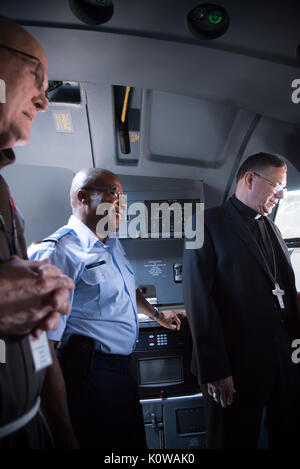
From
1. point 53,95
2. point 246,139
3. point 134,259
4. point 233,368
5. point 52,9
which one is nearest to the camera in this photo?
point 52,9

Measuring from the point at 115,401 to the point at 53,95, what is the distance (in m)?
1.92

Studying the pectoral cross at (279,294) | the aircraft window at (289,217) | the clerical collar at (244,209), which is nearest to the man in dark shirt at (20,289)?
the pectoral cross at (279,294)

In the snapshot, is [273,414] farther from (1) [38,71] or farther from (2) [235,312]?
(1) [38,71]

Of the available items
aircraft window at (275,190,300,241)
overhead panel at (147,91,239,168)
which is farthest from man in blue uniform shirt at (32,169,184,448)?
aircraft window at (275,190,300,241)

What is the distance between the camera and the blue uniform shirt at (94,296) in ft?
4.23

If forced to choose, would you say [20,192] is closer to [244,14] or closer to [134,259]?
[134,259]

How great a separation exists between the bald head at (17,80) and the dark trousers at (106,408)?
97 centimetres

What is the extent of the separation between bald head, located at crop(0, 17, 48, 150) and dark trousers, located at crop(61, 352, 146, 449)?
38.1 inches

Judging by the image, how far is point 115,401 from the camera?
1225 mm

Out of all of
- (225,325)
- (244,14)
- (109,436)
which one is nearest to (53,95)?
(244,14)

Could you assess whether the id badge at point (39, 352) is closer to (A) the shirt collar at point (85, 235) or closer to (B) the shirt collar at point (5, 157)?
(B) the shirt collar at point (5, 157)

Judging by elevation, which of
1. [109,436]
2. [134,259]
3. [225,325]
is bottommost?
[109,436]

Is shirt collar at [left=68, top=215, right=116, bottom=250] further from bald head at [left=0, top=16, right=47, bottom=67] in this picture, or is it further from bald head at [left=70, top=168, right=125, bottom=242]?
bald head at [left=0, top=16, right=47, bottom=67]

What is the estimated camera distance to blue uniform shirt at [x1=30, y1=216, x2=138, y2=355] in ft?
4.23
